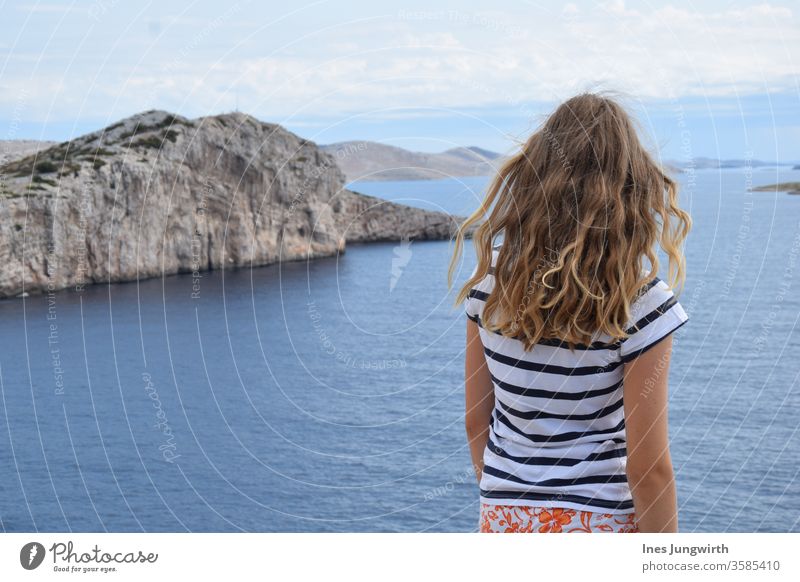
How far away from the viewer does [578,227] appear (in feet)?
11.3

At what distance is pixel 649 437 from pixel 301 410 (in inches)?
2031

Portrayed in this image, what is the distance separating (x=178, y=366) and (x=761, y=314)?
5832cm

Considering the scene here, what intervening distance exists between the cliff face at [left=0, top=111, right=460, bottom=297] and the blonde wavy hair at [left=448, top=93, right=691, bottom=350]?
2796 inches

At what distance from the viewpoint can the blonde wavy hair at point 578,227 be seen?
342cm

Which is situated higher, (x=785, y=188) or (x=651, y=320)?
(x=651, y=320)

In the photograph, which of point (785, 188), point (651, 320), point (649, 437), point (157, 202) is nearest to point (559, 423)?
point (649, 437)

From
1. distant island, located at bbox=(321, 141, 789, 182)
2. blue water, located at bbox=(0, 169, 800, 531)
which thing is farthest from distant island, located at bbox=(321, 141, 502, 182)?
blue water, located at bbox=(0, 169, 800, 531)

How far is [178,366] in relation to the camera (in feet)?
278

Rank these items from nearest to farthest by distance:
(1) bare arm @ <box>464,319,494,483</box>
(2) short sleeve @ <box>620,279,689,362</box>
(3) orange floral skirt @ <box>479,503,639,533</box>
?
1. (2) short sleeve @ <box>620,279,689,362</box>
2. (3) orange floral skirt @ <box>479,503,639,533</box>
3. (1) bare arm @ <box>464,319,494,483</box>

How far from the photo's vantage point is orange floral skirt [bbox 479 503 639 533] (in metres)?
3.67

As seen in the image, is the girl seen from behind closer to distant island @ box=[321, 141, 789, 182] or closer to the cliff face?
distant island @ box=[321, 141, 789, 182]

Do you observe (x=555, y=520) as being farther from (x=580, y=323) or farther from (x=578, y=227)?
(x=578, y=227)

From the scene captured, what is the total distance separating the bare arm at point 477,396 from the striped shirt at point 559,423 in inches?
7.4

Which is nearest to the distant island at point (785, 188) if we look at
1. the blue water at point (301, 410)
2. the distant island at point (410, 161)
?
the blue water at point (301, 410)
